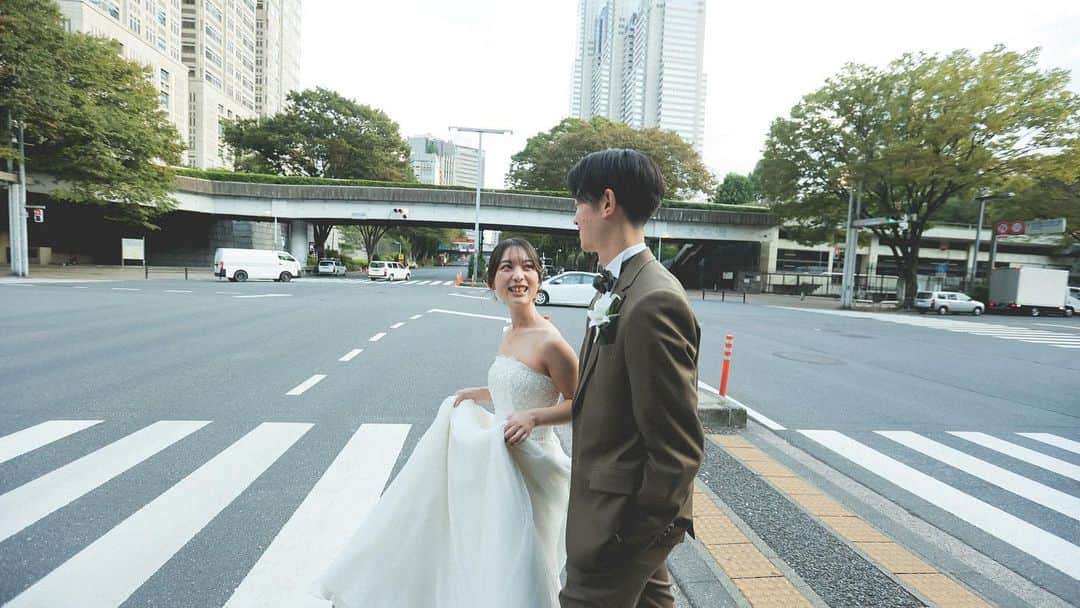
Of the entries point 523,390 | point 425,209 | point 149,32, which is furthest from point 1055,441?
point 149,32

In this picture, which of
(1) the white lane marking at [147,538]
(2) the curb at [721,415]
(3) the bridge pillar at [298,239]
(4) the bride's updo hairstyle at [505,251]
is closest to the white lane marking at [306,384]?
(1) the white lane marking at [147,538]

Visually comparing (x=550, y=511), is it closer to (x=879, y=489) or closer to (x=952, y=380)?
(x=879, y=489)

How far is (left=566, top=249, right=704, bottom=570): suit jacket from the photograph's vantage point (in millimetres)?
1322

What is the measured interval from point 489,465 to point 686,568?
1.45 meters

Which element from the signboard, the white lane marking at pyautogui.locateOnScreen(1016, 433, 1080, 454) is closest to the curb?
the white lane marking at pyautogui.locateOnScreen(1016, 433, 1080, 454)

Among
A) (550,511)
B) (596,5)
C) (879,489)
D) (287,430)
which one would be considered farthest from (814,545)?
(596,5)

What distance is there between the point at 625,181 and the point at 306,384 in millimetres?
6385

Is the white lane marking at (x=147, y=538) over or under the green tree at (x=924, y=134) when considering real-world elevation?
under

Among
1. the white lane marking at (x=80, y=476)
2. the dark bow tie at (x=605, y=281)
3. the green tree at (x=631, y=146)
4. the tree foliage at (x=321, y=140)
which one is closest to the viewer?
the dark bow tie at (x=605, y=281)

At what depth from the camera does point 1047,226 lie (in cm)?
2436

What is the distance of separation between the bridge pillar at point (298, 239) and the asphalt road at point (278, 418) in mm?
29711

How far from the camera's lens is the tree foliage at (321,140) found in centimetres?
4562

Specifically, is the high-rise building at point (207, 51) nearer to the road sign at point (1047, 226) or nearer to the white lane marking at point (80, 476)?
Result: the white lane marking at point (80, 476)

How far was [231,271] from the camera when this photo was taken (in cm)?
3091
